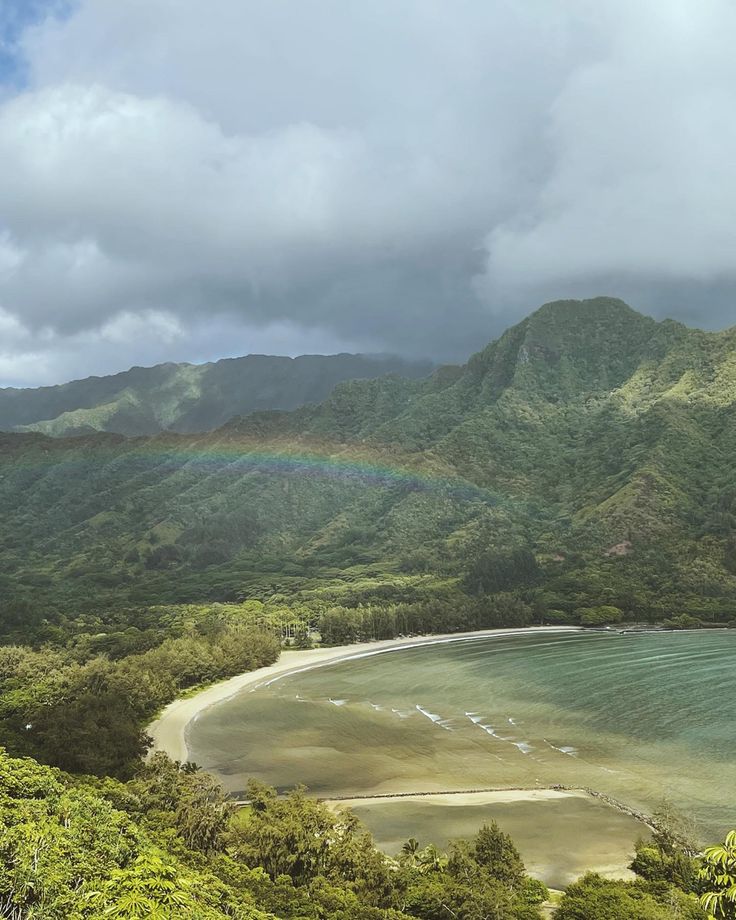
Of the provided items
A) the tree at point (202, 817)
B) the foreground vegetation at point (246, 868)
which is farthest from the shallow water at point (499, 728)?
the foreground vegetation at point (246, 868)

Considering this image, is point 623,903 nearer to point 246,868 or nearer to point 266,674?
point 246,868

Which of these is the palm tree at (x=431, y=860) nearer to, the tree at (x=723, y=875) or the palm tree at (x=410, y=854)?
the palm tree at (x=410, y=854)

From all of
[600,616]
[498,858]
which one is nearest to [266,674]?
[498,858]

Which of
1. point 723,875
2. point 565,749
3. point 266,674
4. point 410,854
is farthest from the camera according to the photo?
point 266,674

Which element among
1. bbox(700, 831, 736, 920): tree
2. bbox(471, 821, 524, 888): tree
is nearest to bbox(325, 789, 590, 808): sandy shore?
bbox(471, 821, 524, 888): tree

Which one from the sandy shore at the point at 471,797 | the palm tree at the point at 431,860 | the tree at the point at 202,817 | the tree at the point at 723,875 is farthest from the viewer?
the sandy shore at the point at 471,797

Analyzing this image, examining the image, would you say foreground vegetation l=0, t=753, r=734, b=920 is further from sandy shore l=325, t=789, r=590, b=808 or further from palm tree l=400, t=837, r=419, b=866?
sandy shore l=325, t=789, r=590, b=808

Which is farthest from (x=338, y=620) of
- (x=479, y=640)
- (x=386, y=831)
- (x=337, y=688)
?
(x=386, y=831)
